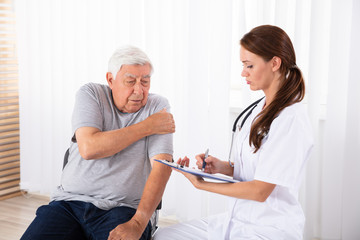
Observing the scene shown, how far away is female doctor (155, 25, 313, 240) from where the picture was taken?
1474mm

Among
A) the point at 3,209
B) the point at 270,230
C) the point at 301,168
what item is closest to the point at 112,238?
the point at 270,230

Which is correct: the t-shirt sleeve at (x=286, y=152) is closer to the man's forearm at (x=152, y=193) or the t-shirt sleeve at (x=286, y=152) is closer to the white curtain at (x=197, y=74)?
the man's forearm at (x=152, y=193)

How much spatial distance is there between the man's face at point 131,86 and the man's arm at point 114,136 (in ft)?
0.47

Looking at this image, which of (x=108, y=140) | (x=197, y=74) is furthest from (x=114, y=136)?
(x=197, y=74)

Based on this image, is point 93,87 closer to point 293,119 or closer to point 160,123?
point 160,123

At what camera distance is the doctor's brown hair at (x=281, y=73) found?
1.54 m

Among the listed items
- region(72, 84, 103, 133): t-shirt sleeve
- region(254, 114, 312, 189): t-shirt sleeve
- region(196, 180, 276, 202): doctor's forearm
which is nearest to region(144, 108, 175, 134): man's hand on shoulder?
region(72, 84, 103, 133): t-shirt sleeve

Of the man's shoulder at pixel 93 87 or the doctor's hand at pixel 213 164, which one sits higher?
the man's shoulder at pixel 93 87

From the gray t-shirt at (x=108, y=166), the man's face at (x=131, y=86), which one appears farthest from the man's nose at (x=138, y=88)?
the gray t-shirt at (x=108, y=166)

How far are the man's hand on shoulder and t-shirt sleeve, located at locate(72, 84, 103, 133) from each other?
237 millimetres

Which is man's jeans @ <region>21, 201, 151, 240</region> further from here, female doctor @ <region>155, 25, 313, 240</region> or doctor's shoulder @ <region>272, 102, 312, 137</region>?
doctor's shoulder @ <region>272, 102, 312, 137</region>

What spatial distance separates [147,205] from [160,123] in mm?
365

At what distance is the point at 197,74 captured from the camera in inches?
122

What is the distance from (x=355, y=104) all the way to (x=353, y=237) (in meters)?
0.83
